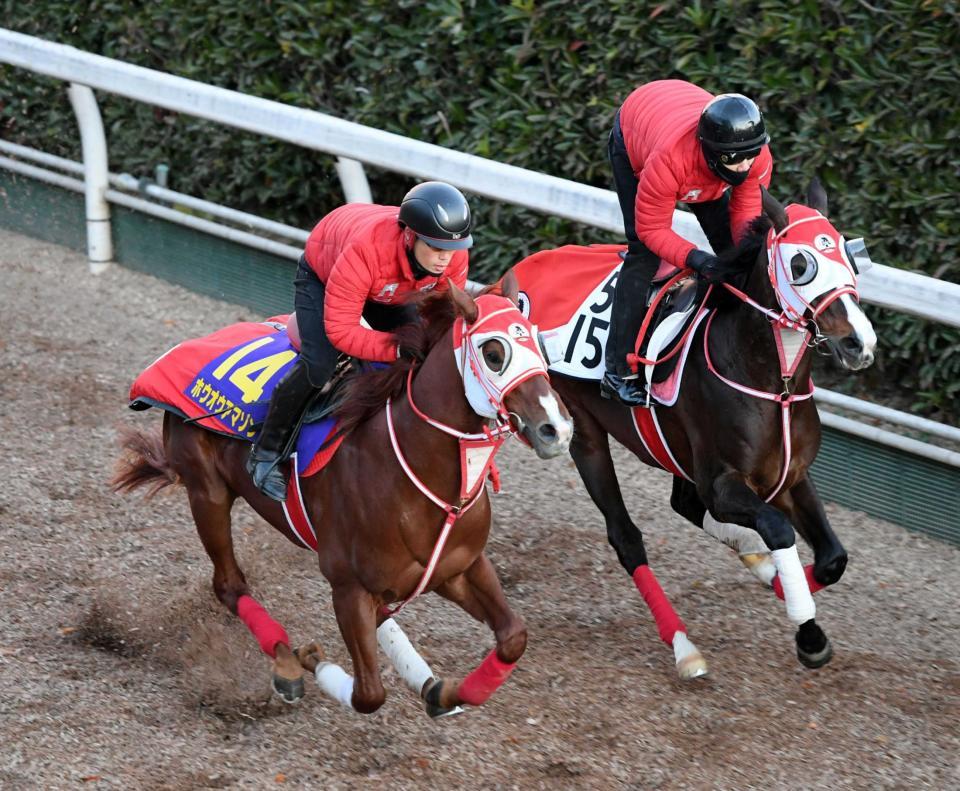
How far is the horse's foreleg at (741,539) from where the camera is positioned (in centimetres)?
559

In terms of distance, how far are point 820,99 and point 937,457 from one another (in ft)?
6.56

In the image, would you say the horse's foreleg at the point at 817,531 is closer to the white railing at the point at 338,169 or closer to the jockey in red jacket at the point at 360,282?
the white railing at the point at 338,169

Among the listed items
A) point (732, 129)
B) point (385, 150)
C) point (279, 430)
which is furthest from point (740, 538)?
point (385, 150)

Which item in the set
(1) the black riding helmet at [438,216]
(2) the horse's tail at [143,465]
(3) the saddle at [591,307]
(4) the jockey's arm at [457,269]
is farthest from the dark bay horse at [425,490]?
(3) the saddle at [591,307]

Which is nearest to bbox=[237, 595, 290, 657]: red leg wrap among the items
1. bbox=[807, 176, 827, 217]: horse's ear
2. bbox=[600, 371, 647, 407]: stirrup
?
bbox=[600, 371, 647, 407]: stirrup

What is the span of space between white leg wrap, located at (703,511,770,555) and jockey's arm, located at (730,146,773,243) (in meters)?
1.19

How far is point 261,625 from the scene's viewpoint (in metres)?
5.21

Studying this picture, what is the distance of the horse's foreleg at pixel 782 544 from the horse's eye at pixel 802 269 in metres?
0.82

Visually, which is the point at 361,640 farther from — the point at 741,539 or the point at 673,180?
the point at 673,180

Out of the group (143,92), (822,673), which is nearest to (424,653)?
(822,673)

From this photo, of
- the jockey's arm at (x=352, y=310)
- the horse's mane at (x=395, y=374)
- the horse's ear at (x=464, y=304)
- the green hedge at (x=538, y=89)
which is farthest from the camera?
the green hedge at (x=538, y=89)

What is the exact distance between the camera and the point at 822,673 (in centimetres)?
536

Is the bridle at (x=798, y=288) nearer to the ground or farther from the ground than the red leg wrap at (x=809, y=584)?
Answer: farther from the ground

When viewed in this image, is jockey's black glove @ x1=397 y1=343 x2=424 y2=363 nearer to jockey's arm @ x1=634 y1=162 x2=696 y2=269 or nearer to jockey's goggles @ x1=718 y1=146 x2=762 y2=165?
jockey's arm @ x1=634 y1=162 x2=696 y2=269
